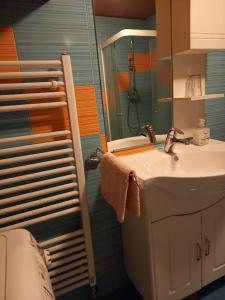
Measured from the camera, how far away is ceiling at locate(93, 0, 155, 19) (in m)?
1.09

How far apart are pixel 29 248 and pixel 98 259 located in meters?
0.71

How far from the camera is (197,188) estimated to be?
36.1 inches

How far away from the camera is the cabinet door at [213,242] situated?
116cm

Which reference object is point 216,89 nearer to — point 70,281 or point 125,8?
point 125,8

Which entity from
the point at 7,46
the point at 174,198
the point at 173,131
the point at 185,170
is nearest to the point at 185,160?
the point at 185,170

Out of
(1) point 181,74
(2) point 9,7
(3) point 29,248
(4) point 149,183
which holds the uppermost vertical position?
(2) point 9,7

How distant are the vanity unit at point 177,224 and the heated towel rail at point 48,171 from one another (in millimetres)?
296

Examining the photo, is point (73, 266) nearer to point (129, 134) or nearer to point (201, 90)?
point (129, 134)

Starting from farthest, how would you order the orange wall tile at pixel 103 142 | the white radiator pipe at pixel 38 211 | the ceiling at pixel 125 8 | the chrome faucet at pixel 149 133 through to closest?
the chrome faucet at pixel 149 133 < the orange wall tile at pixel 103 142 < the ceiling at pixel 125 8 < the white radiator pipe at pixel 38 211

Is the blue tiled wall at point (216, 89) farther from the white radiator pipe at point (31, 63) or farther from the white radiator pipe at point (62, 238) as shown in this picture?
the white radiator pipe at point (62, 238)

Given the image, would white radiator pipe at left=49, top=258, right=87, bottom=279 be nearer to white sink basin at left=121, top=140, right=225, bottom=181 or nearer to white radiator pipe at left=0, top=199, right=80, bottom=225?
white radiator pipe at left=0, top=199, right=80, bottom=225

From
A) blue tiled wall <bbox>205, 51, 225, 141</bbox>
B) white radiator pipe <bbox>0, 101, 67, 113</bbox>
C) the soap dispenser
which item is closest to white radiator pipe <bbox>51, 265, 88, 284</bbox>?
white radiator pipe <bbox>0, 101, 67, 113</bbox>

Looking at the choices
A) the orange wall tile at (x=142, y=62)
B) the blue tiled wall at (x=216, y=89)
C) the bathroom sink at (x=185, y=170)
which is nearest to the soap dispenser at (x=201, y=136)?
the bathroom sink at (x=185, y=170)

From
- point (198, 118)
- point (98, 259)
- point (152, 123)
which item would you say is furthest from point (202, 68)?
point (98, 259)
